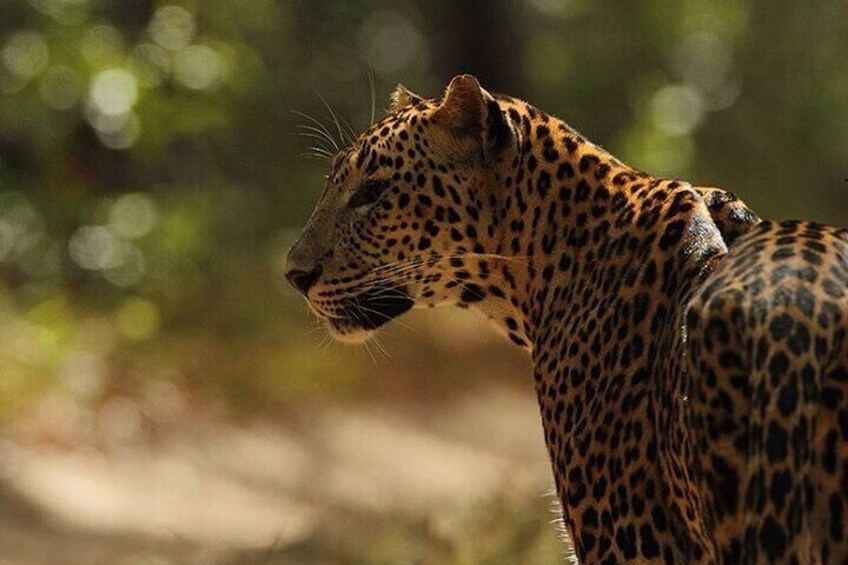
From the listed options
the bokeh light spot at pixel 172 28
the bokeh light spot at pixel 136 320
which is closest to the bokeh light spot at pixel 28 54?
the bokeh light spot at pixel 172 28

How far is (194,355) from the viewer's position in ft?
48.4

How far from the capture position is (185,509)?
13.2m

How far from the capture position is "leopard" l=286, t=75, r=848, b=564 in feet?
13.8

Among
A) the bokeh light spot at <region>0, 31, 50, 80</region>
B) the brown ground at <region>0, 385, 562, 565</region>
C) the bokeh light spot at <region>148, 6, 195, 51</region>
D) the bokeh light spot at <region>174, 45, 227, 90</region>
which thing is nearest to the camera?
the brown ground at <region>0, 385, 562, 565</region>

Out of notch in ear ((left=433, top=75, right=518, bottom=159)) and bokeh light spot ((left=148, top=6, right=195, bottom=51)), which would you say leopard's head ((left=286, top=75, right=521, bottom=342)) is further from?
bokeh light spot ((left=148, top=6, right=195, bottom=51))

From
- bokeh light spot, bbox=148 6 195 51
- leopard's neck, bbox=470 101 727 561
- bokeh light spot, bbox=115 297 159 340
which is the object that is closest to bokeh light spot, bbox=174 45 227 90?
bokeh light spot, bbox=148 6 195 51

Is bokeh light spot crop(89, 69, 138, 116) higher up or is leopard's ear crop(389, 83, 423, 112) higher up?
bokeh light spot crop(89, 69, 138, 116)

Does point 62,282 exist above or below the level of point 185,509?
above

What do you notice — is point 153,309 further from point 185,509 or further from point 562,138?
point 562,138

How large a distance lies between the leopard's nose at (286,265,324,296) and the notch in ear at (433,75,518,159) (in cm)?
70

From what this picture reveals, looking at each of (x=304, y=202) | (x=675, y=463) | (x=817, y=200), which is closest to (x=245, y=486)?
(x=304, y=202)

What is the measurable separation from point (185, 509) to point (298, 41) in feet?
31.8

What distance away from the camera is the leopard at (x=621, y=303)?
4195 millimetres

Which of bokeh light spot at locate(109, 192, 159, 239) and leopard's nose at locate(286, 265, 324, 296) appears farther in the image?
bokeh light spot at locate(109, 192, 159, 239)
